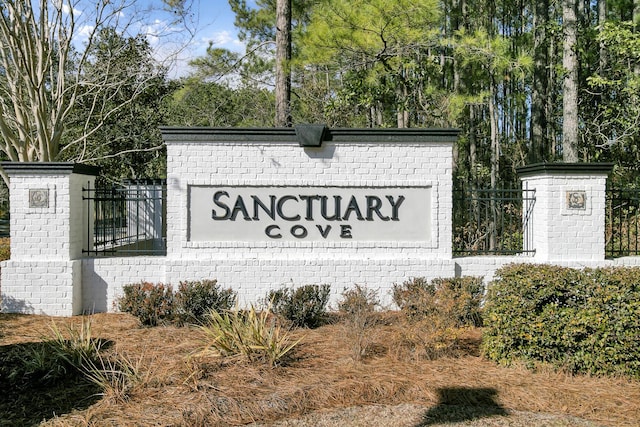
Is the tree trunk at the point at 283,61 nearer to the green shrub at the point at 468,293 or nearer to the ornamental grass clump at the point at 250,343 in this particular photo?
the green shrub at the point at 468,293

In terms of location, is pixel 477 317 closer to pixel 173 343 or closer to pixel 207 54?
pixel 173 343

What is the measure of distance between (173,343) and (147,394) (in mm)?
1577

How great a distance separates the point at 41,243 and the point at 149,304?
233 centimetres

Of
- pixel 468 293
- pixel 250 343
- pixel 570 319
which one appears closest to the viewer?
pixel 570 319

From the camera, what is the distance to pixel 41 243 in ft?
26.8

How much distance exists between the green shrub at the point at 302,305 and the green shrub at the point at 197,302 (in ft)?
2.48

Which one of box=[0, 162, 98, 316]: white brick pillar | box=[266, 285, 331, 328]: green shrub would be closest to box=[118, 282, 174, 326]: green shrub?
box=[0, 162, 98, 316]: white brick pillar

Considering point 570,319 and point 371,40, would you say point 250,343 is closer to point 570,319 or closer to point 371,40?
point 570,319

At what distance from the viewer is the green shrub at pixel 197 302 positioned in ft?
24.0

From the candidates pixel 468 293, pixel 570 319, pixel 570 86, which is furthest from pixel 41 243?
pixel 570 86

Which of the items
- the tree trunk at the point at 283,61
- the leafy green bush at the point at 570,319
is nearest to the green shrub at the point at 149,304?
the leafy green bush at the point at 570,319

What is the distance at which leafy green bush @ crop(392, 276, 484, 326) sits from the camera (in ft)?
20.2

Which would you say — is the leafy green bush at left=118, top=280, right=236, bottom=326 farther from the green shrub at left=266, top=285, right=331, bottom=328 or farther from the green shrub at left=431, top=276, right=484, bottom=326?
the green shrub at left=431, top=276, right=484, bottom=326

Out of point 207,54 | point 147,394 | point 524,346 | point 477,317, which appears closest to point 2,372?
point 147,394
